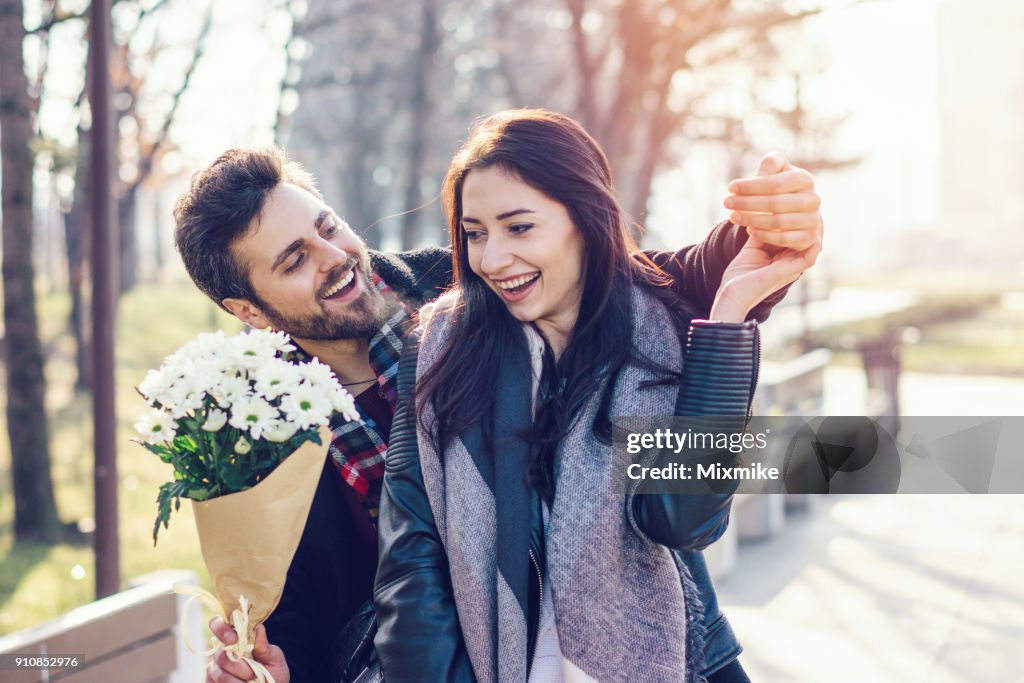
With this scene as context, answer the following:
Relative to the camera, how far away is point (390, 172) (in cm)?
3338

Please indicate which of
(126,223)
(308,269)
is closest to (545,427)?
(308,269)

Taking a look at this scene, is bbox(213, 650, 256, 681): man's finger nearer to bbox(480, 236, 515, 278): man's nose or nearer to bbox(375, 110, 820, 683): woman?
bbox(375, 110, 820, 683): woman

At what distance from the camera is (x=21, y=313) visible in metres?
7.16

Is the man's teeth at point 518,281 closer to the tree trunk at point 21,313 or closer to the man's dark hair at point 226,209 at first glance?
the man's dark hair at point 226,209

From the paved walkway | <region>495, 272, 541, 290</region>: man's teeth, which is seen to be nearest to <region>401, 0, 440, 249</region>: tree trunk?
the paved walkway

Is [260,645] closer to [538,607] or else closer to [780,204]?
[538,607]

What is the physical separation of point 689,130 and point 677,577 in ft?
50.8

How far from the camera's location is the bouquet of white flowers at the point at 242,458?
200 centimetres

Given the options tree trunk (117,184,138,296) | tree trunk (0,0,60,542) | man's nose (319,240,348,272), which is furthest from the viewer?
tree trunk (117,184,138,296)

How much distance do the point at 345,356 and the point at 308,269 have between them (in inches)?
10.5

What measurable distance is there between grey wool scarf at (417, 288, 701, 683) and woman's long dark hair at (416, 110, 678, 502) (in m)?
0.04

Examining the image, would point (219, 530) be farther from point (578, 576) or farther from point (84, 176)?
point (84, 176)

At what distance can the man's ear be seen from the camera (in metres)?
2.82

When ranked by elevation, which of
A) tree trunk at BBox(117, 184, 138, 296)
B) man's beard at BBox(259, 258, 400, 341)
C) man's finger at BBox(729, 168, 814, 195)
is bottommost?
man's beard at BBox(259, 258, 400, 341)
